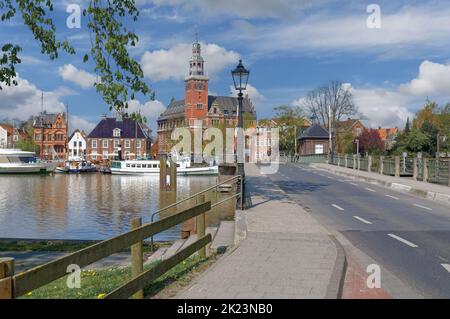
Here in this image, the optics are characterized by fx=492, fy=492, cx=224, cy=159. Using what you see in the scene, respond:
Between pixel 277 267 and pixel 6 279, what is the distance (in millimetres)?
4428

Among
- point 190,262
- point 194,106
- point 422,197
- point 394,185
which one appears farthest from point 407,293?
point 194,106

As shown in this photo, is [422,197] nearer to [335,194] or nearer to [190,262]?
[335,194]

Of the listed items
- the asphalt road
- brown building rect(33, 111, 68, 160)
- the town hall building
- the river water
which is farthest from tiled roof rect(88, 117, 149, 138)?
the asphalt road

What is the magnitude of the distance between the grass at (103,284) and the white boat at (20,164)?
72879 millimetres

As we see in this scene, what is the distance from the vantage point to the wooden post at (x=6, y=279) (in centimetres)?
405

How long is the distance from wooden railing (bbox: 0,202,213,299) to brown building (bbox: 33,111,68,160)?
116m

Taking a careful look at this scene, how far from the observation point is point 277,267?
298 inches

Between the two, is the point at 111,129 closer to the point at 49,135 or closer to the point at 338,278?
the point at 49,135

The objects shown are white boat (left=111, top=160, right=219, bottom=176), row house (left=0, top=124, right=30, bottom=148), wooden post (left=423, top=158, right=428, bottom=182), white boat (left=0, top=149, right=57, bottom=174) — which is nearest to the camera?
wooden post (left=423, top=158, right=428, bottom=182)

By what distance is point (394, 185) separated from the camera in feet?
90.0

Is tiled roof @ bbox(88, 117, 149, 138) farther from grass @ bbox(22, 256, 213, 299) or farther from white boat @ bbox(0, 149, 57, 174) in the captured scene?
grass @ bbox(22, 256, 213, 299)

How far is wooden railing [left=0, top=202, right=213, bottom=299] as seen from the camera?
13.5 feet

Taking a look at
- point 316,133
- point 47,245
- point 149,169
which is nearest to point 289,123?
point 316,133
